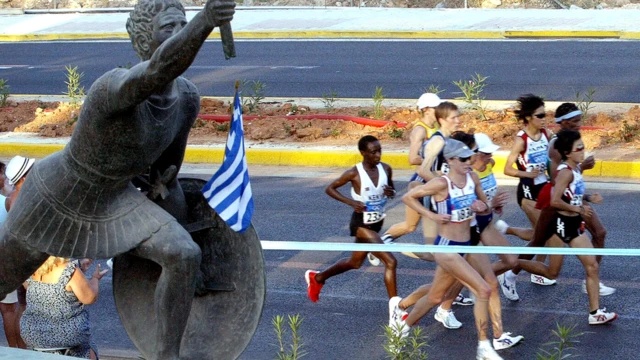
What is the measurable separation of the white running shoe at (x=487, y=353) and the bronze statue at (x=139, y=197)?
2170 mm

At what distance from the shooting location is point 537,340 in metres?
7.45

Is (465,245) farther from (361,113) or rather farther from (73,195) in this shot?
(361,113)

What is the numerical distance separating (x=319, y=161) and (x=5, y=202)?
667 cm

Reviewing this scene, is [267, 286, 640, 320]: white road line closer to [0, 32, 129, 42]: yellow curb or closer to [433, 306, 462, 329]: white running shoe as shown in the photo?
[433, 306, 462, 329]: white running shoe

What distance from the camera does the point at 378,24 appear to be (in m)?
24.4

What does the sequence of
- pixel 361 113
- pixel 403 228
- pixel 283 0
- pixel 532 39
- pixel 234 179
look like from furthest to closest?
pixel 283 0 → pixel 532 39 → pixel 361 113 → pixel 403 228 → pixel 234 179

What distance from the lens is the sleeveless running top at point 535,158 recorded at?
28.7 ft

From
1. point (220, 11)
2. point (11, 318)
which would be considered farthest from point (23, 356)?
point (11, 318)

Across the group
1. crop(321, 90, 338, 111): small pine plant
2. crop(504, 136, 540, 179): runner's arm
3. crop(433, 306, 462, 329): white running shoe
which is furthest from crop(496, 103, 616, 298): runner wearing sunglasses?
crop(321, 90, 338, 111): small pine plant

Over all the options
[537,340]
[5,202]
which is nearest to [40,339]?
[5,202]

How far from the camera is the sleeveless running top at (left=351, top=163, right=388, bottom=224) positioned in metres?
8.22

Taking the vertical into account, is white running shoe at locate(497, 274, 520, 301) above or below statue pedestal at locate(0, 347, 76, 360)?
below

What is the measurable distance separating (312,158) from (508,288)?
5434 millimetres

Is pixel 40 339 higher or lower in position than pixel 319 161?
higher
